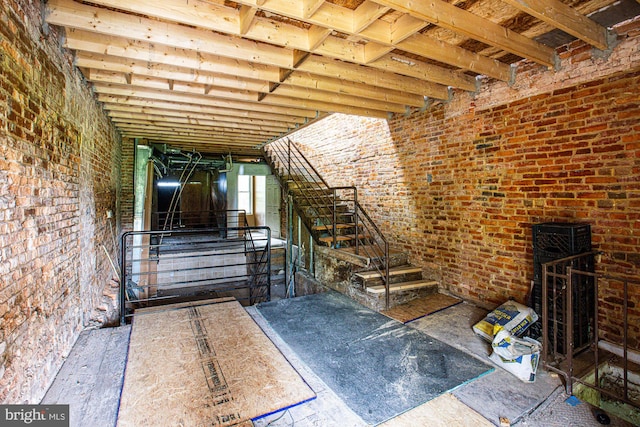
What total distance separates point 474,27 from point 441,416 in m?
2.97

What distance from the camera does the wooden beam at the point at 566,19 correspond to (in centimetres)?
216

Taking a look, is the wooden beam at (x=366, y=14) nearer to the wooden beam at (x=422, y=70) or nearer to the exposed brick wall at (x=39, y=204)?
the wooden beam at (x=422, y=70)

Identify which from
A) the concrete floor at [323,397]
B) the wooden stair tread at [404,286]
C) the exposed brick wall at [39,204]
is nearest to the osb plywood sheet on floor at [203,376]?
the concrete floor at [323,397]

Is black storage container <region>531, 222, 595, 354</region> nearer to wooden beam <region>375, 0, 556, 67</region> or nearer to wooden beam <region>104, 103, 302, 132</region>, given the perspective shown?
wooden beam <region>375, 0, 556, 67</region>

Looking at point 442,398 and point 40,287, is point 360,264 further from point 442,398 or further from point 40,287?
point 40,287

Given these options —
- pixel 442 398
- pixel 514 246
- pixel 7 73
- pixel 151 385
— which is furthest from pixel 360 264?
pixel 7 73

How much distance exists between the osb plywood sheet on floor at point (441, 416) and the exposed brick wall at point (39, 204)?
237 centimetres

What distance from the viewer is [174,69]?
3.33 metres

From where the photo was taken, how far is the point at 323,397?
2205mm

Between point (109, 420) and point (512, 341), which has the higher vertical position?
point (512, 341)

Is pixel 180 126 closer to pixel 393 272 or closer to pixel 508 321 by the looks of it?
pixel 393 272

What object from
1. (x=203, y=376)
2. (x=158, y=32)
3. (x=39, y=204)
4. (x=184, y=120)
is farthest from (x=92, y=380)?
(x=184, y=120)

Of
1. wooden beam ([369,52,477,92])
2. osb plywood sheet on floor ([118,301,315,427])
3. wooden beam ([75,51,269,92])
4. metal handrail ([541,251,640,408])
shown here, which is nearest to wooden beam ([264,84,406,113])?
wooden beam ([75,51,269,92])

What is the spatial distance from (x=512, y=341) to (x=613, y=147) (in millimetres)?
2019
